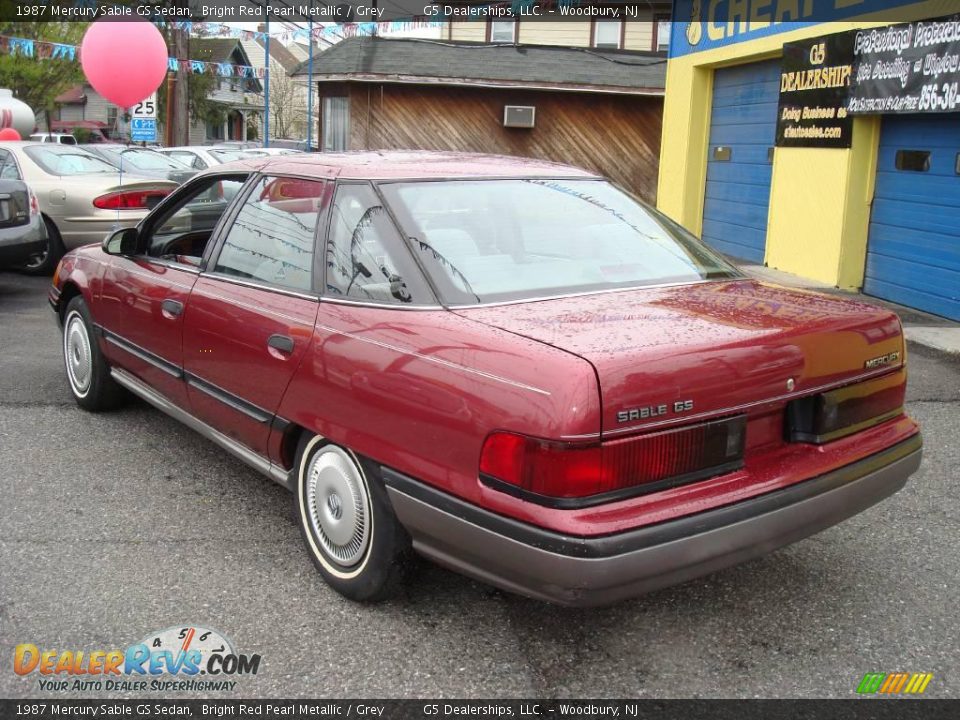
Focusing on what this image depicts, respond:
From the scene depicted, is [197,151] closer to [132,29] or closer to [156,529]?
[132,29]

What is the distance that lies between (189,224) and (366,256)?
81.4 inches

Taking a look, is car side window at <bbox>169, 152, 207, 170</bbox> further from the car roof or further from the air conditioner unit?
the car roof

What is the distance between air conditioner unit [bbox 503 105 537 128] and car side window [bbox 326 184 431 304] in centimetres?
1788

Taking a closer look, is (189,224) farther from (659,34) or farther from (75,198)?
(659,34)

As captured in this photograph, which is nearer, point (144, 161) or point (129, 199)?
point (129, 199)

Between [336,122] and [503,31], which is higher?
[503,31]

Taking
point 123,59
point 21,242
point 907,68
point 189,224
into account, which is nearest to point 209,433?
point 189,224

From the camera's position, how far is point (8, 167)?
1080cm

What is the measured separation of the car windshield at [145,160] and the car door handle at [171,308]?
9.48m

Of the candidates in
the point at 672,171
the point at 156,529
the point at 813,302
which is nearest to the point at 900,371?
the point at 813,302

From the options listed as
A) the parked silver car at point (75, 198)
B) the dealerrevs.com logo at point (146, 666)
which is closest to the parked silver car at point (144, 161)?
the parked silver car at point (75, 198)

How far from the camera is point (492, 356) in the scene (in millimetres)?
2711

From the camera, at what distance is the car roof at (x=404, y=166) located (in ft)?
11.9

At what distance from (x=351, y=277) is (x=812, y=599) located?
2.00m
